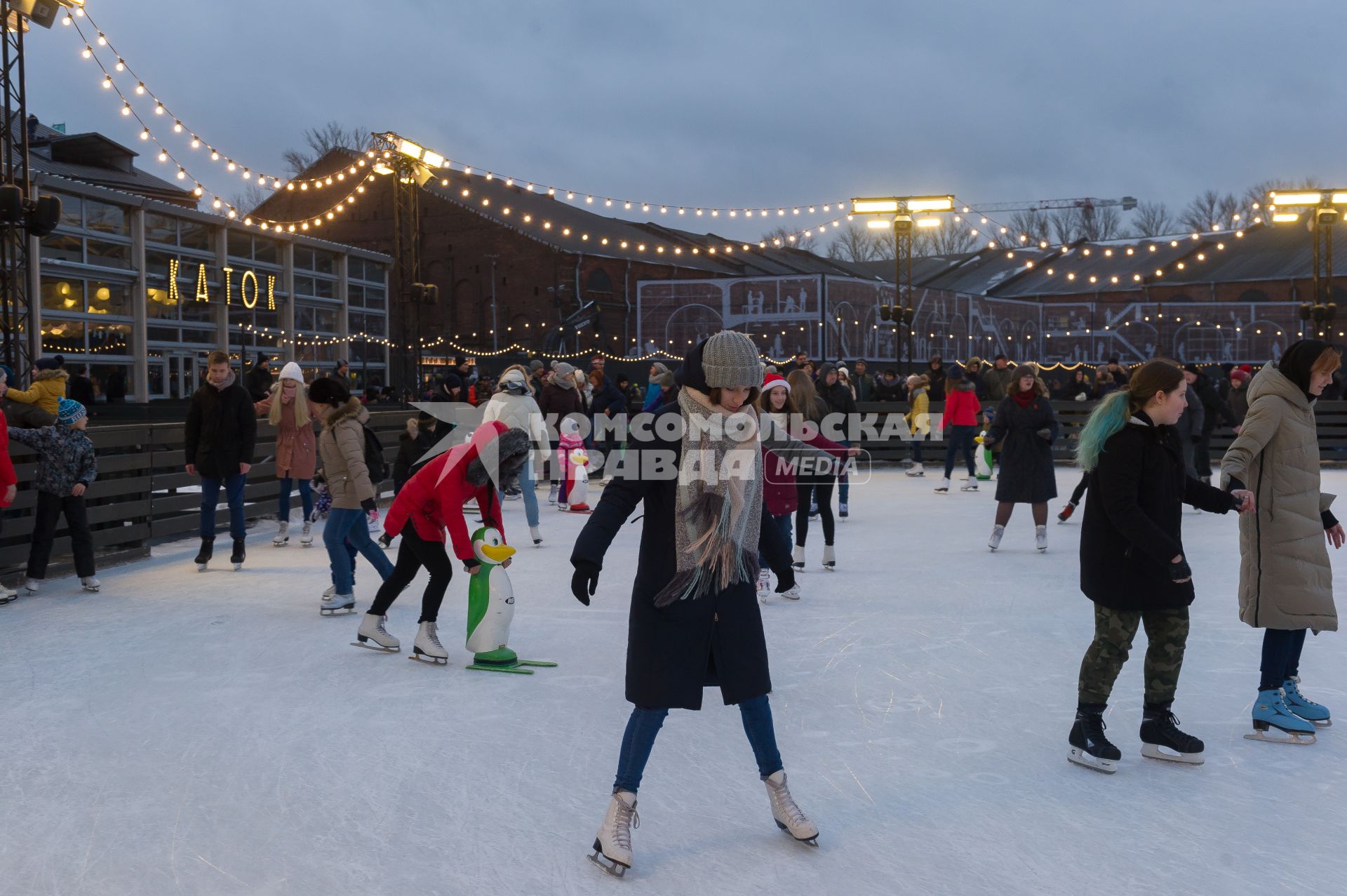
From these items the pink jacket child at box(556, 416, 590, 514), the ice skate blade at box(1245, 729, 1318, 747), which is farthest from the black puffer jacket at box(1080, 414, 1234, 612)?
the pink jacket child at box(556, 416, 590, 514)

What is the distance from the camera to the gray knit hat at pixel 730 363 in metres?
3.07

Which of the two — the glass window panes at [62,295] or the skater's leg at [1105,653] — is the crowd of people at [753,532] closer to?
the skater's leg at [1105,653]

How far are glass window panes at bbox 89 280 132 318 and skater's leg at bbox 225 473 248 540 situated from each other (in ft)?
40.9

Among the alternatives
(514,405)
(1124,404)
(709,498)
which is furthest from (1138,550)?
(514,405)

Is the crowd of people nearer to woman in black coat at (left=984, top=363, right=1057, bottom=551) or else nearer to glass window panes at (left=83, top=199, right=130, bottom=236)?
woman in black coat at (left=984, top=363, right=1057, bottom=551)

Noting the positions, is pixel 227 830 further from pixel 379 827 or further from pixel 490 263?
pixel 490 263

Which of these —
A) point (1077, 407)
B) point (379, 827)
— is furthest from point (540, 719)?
point (1077, 407)

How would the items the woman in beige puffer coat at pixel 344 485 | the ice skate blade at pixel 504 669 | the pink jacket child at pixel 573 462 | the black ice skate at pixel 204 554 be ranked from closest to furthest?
the ice skate blade at pixel 504 669
the woman in beige puffer coat at pixel 344 485
the black ice skate at pixel 204 554
the pink jacket child at pixel 573 462

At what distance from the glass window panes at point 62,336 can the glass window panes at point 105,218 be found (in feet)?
5.63

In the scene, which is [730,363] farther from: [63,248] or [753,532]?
[63,248]

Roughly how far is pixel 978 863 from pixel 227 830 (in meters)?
2.12

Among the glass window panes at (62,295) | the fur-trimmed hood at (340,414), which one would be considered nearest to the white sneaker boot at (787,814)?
the fur-trimmed hood at (340,414)

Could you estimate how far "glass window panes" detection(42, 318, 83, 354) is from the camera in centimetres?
1770

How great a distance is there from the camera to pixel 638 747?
3.18 metres
